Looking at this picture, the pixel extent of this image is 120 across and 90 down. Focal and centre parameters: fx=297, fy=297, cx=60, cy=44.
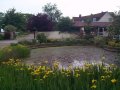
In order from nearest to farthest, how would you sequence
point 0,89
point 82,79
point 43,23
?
point 0,89
point 82,79
point 43,23

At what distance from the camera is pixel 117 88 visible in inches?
165

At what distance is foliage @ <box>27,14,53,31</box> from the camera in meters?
37.6

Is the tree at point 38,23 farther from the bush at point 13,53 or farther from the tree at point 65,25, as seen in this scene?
the bush at point 13,53

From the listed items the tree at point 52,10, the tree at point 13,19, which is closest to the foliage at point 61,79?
the tree at point 13,19

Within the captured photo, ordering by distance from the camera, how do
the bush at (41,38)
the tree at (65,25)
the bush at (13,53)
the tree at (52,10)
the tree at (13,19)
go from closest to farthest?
1. the bush at (13,53)
2. the bush at (41,38)
3. the tree at (13,19)
4. the tree at (65,25)
5. the tree at (52,10)

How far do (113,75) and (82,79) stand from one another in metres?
0.61

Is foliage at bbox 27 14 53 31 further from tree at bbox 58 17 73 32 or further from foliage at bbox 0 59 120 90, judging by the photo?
foliage at bbox 0 59 120 90

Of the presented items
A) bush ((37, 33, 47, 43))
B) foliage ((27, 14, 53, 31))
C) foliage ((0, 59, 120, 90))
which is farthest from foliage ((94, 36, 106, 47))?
foliage ((0, 59, 120, 90))

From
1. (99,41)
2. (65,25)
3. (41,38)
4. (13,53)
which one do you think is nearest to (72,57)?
(13,53)

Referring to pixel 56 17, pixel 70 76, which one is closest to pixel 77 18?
pixel 56 17

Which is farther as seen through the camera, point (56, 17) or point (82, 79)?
point (56, 17)

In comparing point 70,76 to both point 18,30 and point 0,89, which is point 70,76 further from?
point 18,30

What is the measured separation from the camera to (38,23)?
124ft

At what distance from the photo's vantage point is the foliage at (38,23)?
3759cm
